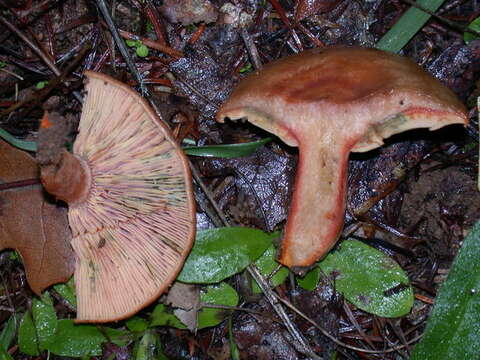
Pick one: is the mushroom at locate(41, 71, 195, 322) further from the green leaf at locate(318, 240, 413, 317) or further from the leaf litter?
the green leaf at locate(318, 240, 413, 317)

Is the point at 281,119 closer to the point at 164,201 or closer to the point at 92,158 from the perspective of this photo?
the point at 164,201

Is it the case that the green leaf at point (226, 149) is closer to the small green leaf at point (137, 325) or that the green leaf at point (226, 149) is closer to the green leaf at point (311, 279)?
the green leaf at point (311, 279)

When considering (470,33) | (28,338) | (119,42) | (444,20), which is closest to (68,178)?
(119,42)

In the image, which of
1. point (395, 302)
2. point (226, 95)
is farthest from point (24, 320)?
point (395, 302)

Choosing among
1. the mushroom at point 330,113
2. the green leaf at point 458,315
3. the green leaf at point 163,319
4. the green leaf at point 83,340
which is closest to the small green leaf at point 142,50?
the mushroom at point 330,113

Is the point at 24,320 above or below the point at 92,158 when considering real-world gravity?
below

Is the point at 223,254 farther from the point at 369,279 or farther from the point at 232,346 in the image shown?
the point at 369,279
